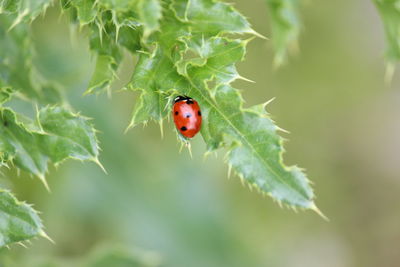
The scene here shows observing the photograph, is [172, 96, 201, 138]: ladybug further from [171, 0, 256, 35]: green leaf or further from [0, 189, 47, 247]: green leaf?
[0, 189, 47, 247]: green leaf

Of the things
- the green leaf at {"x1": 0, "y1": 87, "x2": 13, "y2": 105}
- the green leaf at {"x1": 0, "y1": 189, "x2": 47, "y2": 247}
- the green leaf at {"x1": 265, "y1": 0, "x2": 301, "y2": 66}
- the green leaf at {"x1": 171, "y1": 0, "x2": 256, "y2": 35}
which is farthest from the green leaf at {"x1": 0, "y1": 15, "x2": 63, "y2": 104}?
the green leaf at {"x1": 265, "y1": 0, "x2": 301, "y2": 66}

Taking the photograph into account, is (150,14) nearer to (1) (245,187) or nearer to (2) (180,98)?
(2) (180,98)

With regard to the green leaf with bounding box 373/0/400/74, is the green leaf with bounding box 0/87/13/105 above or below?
below

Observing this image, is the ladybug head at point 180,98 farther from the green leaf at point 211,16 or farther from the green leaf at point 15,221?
the green leaf at point 15,221

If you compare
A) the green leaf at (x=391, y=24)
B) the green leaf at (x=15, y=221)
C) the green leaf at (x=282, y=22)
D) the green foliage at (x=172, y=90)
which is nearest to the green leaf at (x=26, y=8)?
the green foliage at (x=172, y=90)

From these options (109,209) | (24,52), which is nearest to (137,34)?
(24,52)
